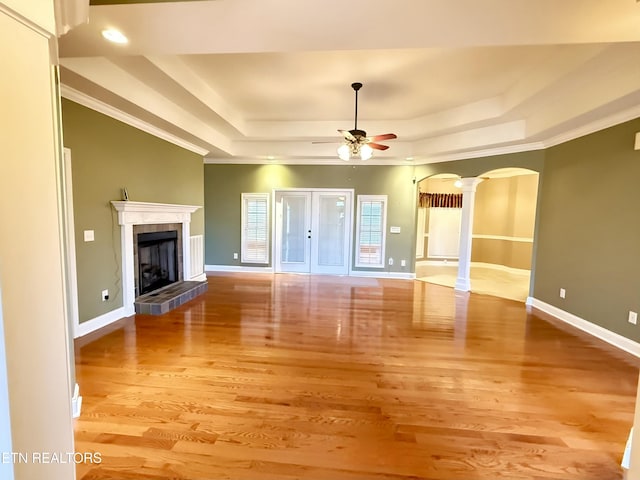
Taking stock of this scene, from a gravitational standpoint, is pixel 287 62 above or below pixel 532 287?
above

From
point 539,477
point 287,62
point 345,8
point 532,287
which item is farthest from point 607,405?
point 287,62

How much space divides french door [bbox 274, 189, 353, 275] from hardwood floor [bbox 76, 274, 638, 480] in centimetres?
312

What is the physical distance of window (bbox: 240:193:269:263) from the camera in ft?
24.1

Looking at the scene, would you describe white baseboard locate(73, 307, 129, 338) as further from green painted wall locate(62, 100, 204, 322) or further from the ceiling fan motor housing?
the ceiling fan motor housing

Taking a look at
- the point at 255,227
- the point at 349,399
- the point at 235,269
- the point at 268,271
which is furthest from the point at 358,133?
the point at 235,269

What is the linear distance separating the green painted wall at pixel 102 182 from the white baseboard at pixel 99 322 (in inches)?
2.1

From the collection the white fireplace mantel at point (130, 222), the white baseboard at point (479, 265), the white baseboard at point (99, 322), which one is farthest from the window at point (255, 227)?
the white baseboard at point (479, 265)

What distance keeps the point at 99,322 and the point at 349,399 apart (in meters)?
3.30

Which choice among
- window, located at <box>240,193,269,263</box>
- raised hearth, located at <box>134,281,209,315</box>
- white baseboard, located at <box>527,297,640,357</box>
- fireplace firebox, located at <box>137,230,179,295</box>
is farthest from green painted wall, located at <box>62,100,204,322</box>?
white baseboard, located at <box>527,297,640,357</box>

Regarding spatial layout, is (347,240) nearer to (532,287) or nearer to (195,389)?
(532,287)

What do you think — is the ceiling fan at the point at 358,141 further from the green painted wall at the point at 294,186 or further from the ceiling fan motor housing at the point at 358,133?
the green painted wall at the point at 294,186

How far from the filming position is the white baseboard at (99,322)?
11.4ft

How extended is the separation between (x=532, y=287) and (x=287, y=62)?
5.19 m

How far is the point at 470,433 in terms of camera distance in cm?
205
